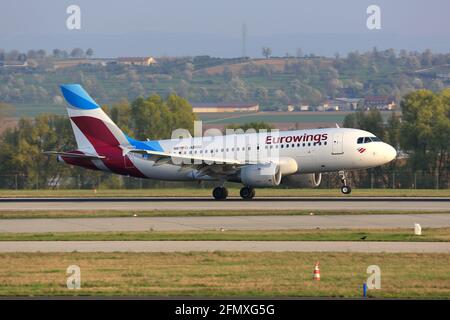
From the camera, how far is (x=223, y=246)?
3095cm

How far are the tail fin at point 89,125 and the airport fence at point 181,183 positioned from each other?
542 inches

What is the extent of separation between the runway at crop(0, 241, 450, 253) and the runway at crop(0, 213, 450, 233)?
4.59 metres

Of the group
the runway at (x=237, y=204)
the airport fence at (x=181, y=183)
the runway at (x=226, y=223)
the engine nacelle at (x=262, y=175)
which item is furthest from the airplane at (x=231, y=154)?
the airport fence at (x=181, y=183)

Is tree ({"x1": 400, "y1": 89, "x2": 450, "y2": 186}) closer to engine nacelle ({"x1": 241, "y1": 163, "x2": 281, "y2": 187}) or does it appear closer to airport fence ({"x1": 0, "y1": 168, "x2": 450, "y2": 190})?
airport fence ({"x1": 0, "y1": 168, "x2": 450, "y2": 190})

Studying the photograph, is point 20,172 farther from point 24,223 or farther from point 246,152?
point 24,223

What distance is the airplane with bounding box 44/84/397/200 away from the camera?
54.0 metres

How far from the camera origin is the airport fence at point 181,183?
76812 mm

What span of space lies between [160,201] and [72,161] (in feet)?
24.0

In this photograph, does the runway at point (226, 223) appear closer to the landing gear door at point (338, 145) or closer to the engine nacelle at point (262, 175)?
the engine nacelle at point (262, 175)

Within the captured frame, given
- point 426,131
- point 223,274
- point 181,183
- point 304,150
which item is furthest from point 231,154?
point 426,131

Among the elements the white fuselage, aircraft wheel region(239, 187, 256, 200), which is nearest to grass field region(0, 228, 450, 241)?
the white fuselage

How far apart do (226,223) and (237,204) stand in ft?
35.8
